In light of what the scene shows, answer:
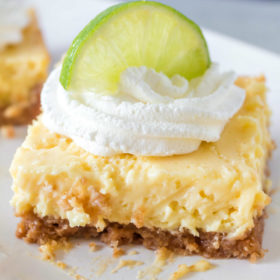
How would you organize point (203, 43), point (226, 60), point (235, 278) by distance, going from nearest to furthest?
point (235, 278), point (203, 43), point (226, 60)

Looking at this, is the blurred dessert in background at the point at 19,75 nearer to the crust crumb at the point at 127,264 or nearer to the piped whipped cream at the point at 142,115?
the piped whipped cream at the point at 142,115

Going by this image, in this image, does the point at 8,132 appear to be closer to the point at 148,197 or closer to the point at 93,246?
the point at 93,246

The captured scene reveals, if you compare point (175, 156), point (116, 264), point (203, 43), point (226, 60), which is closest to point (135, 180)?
point (175, 156)

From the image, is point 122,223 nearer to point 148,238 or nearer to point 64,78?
point 148,238

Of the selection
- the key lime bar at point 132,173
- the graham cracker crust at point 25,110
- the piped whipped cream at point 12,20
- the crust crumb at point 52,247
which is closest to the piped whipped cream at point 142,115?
the key lime bar at point 132,173

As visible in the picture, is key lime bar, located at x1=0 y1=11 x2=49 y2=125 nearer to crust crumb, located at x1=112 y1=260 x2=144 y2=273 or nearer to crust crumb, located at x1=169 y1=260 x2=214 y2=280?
crust crumb, located at x1=112 y1=260 x2=144 y2=273

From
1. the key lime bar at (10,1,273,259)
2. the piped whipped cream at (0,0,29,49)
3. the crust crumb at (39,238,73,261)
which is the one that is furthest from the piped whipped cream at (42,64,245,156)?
the piped whipped cream at (0,0,29,49)
